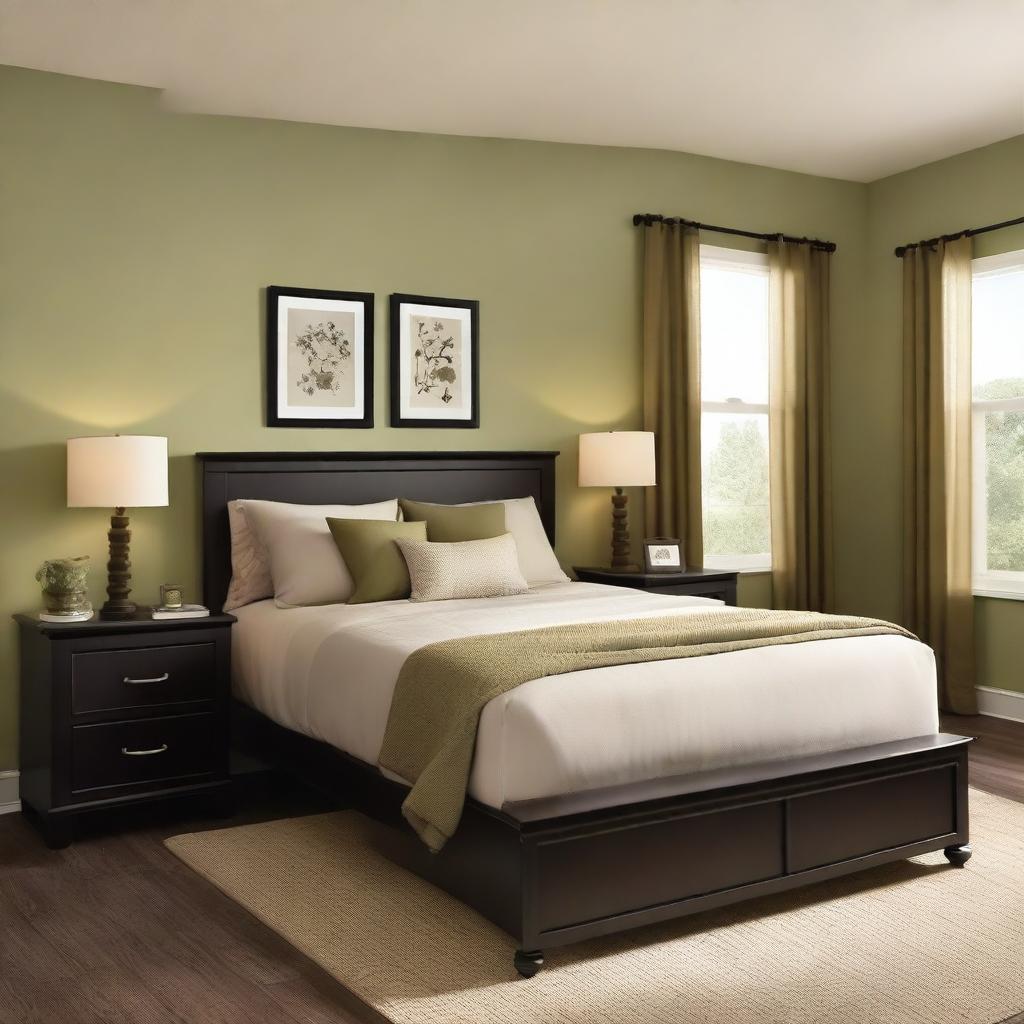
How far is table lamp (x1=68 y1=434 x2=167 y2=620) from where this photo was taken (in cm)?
385

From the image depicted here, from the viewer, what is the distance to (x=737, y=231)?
5.66 m

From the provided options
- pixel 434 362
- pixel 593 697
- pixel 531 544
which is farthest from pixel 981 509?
pixel 593 697

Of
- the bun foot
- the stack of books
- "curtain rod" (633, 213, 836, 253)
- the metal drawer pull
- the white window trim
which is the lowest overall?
the bun foot

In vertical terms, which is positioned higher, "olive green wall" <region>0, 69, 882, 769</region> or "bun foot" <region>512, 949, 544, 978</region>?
"olive green wall" <region>0, 69, 882, 769</region>

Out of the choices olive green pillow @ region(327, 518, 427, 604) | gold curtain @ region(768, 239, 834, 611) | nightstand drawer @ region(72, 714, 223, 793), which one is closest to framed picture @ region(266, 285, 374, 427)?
olive green pillow @ region(327, 518, 427, 604)

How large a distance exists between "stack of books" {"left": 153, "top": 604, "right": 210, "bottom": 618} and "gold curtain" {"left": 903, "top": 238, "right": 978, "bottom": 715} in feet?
11.6

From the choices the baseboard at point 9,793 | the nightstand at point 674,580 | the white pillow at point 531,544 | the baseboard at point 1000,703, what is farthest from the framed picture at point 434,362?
the baseboard at point 1000,703

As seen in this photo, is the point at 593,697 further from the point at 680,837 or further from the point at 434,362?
the point at 434,362

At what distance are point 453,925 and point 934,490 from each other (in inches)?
145

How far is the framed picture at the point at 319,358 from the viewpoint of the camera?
454 cm

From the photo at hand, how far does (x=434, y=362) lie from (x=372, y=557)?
114 centimetres

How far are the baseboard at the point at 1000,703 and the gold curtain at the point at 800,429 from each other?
2.81 feet

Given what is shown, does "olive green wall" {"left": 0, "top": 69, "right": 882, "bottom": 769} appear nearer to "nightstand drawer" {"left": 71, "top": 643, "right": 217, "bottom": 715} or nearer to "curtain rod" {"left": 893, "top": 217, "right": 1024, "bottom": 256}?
"nightstand drawer" {"left": 71, "top": 643, "right": 217, "bottom": 715}

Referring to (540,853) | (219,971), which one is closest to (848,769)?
(540,853)
